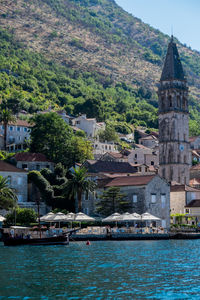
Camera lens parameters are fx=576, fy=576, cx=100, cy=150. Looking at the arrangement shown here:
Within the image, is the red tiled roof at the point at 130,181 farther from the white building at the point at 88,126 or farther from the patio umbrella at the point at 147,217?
the white building at the point at 88,126

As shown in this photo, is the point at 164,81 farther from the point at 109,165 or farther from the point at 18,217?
the point at 18,217

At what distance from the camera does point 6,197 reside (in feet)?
276

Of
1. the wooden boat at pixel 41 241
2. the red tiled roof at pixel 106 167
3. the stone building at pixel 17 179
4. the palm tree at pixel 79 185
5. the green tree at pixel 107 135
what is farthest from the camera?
the green tree at pixel 107 135

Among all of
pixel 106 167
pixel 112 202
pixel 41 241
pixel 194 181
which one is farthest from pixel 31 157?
pixel 41 241

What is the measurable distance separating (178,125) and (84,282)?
271 ft

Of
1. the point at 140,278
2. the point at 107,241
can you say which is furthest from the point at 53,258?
the point at 107,241

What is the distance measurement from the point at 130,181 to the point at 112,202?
4.72m

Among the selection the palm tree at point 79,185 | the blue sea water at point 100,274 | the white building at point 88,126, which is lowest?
the blue sea water at point 100,274

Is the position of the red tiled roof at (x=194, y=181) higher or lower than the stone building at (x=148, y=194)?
higher

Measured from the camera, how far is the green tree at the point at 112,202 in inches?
3428

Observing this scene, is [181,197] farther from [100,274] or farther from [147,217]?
[100,274]

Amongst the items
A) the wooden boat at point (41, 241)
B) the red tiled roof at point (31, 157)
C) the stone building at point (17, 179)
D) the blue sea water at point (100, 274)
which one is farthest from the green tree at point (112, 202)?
the blue sea water at point (100, 274)

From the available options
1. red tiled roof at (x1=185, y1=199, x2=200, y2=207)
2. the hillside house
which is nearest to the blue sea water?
red tiled roof at (x1=185, y1=199, x2=200, y2=207)

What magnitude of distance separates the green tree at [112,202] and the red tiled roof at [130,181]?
210 cm
